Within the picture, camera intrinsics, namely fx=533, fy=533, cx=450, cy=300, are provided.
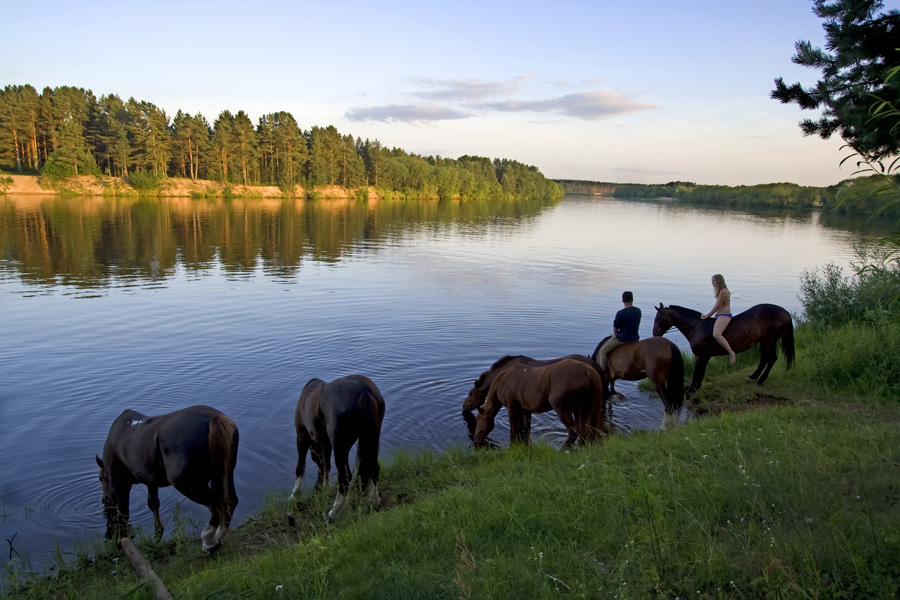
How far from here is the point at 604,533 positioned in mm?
4574

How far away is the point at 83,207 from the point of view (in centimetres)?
5391

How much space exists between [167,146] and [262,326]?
78411 millimetres

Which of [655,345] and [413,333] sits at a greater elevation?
[655,345]

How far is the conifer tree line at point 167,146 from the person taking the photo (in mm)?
73375

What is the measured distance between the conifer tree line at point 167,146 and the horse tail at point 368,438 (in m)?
83.0

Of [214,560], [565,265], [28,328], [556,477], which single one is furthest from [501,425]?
[565,265]

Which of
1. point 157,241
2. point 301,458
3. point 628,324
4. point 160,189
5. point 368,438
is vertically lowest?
point 301,458

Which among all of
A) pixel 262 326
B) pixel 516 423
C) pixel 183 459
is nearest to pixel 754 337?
pixel 516 423

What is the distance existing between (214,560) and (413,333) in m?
11.1

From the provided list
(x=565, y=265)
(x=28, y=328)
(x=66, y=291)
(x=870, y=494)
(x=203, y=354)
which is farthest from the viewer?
(x=565, y=265)

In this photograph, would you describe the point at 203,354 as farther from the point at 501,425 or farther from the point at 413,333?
the point at 501,425

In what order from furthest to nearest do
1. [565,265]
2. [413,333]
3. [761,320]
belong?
[565,265]
[413,333]
[761,320]

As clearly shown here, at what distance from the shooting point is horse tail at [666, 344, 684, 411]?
33.0 feet

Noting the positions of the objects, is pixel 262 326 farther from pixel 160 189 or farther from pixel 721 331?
pixel 160 189
